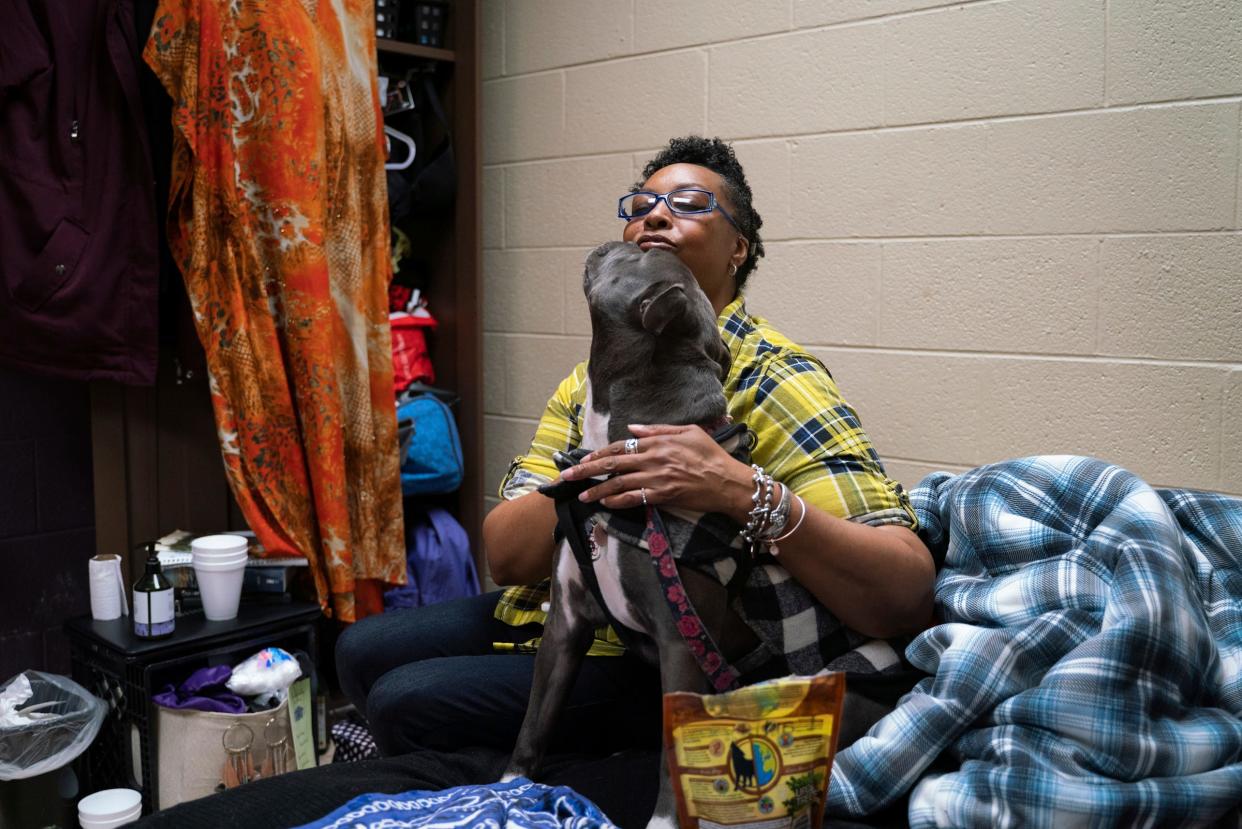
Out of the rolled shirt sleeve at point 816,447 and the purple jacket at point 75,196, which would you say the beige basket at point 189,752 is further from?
the rolled shirt sleeve at point 816,447

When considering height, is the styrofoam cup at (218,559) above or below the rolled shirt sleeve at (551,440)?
below

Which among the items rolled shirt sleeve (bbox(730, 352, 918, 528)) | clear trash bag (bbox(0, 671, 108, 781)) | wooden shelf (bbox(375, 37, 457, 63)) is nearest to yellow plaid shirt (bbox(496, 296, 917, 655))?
rolled shirt sleeve (bbox(730, 352, 918, 528))

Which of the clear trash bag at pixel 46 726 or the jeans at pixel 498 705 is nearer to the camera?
the jeans at pixel 498 705

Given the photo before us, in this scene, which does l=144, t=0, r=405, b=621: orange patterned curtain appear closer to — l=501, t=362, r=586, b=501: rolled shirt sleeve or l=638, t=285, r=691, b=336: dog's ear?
l=501, t=362, r=586, b=501: rolled shirt sleeve

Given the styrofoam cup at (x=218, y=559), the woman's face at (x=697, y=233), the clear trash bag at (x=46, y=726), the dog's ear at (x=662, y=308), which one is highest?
the woman's face at (x=697, y=233)

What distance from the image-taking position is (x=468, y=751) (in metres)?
1.67

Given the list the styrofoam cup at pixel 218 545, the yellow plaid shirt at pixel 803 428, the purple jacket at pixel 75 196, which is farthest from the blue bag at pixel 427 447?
the yellow plaid shirt at pixel 803 428

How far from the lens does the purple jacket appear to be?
2393mm

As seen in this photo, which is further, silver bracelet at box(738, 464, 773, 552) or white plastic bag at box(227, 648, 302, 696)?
white plastic bag at box(227, 648, 302, 696)

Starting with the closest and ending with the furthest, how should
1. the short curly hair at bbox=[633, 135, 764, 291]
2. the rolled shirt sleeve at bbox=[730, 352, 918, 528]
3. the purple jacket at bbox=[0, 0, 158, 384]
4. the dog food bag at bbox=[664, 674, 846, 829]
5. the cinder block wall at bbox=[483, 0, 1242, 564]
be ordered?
the dog food bag at bbox=[664, 674, 846, 829] → the rolled shirt sleeve at bbox=[730, 352, 918, 528] → the short curly hair at bbox=[633, 135, 764, 291] → the cinder block wall at bbox=[483, 0, 1242, 564] → the purple jacket at bbox=[0, 0, 158, 384]

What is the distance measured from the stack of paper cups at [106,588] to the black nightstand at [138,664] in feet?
0.07

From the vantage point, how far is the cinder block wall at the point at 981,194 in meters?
2.03

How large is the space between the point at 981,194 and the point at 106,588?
2.09 metres

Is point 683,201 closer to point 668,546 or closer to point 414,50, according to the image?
point 668,546
